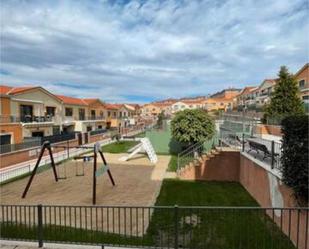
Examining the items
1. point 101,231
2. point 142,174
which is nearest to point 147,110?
point 142,174

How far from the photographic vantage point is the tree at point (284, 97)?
30.3m

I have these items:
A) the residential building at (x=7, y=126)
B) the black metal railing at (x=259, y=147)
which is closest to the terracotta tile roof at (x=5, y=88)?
the residential building at (x=7, y=126)

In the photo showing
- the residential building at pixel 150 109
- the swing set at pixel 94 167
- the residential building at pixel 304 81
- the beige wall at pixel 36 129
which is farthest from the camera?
the residential building at pixel 150 109

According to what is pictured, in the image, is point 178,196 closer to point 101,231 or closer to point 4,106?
point 101,231

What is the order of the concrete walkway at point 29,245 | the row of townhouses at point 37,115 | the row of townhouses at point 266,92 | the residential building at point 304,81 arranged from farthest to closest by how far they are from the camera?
the row of townhouses at point 266,92
the residential building at point 304,81
the row of townhouses at point 37,115
the concrete walkway at point 29,245

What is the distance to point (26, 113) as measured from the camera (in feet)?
107

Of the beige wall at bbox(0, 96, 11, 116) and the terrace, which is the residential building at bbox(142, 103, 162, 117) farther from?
the terrace

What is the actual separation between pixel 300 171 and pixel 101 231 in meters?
5.11

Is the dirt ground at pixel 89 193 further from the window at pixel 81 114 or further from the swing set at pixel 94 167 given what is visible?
the window at pixel 81 114

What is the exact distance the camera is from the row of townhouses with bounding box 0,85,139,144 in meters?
26.6

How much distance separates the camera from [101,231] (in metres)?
7.97

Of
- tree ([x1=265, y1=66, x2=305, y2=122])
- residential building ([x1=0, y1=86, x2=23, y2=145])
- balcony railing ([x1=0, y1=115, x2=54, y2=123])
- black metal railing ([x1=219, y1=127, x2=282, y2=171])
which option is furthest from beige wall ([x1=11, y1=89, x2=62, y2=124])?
tree ([x1=265, y1=66, x2=305, y2=122])

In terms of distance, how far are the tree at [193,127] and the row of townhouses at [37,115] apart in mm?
14584

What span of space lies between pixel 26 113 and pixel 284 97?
27.2 metres
